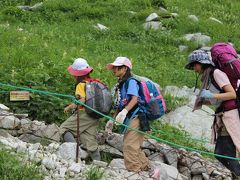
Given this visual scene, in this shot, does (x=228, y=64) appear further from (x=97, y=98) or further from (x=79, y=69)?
(x=79, y=69)

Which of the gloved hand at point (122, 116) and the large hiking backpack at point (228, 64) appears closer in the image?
the large hiking backpack at point (228, 64)

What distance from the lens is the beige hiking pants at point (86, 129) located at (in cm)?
763

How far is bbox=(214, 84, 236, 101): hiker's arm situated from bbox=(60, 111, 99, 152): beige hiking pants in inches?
80.7

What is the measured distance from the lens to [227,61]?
21.5ft

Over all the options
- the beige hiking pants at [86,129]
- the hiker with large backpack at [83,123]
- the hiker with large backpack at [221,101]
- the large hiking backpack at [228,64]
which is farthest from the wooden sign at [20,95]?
the large hiking backpack at [228,64]

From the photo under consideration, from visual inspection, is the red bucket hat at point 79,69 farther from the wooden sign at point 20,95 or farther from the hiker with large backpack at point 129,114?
the wooden sign at point 20,95

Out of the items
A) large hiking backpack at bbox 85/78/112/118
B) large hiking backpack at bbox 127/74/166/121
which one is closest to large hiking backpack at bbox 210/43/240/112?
large hiking backpack at bbox 127/74/166/121

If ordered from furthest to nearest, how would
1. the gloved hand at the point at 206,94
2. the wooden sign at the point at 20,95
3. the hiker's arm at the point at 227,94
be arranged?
1. the wooden sign at the point at 20,95
2. the gloved hand at the point at 206,94
3. the hiker's arm at the point at 227,94

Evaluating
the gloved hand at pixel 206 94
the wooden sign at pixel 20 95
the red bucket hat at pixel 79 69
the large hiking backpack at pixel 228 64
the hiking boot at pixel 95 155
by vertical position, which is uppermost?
the large hiking backpack at pixel 228 64

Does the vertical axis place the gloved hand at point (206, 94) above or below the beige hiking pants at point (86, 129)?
above

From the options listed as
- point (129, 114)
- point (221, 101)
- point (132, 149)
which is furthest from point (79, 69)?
point (221, 101)

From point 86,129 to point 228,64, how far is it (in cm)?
236

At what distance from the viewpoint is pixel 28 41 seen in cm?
A: 1149

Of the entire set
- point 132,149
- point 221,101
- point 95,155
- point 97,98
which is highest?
point 221,101
